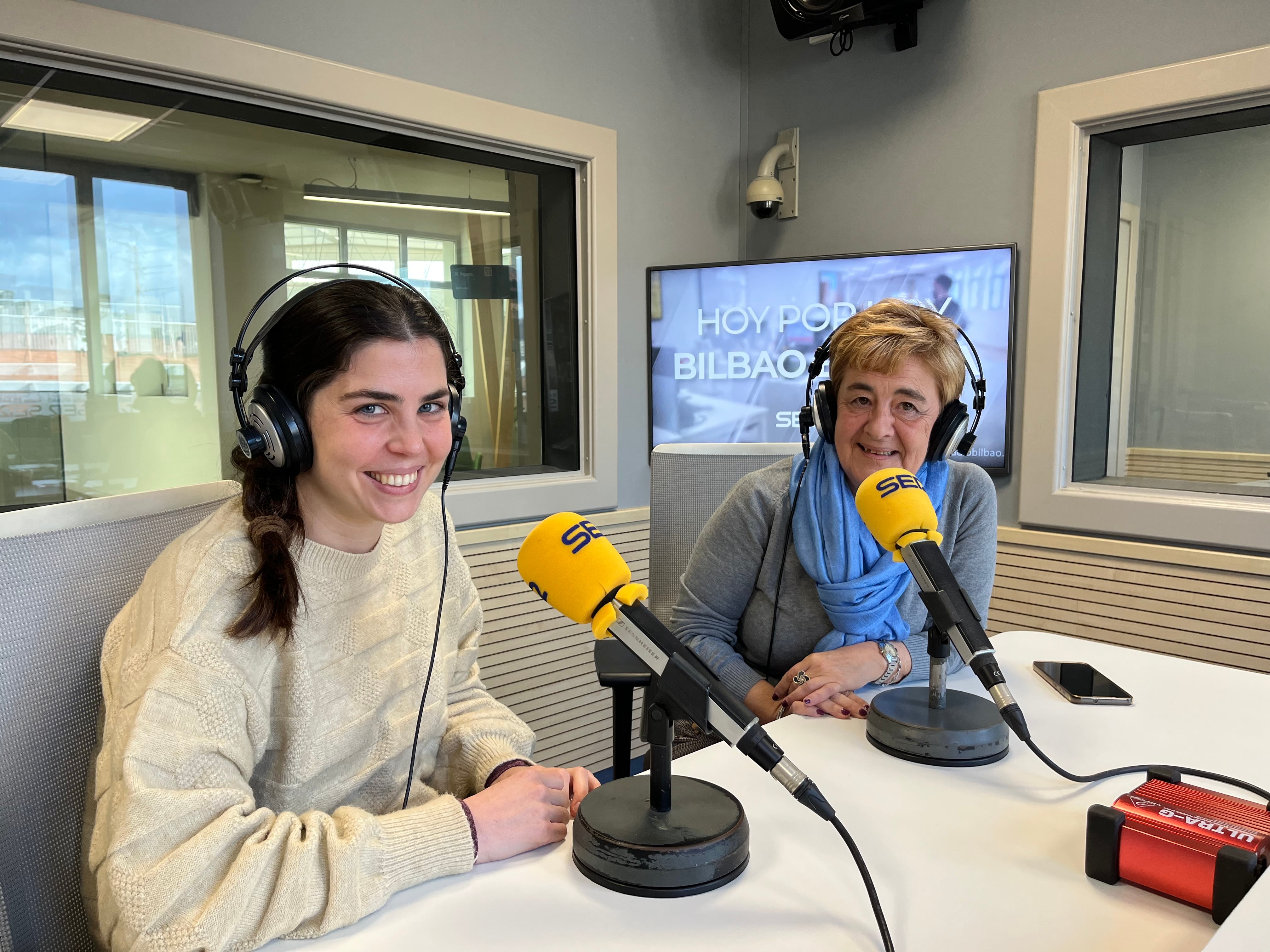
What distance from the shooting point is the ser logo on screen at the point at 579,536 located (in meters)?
0.81

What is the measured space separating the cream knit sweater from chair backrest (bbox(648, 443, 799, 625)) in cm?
74

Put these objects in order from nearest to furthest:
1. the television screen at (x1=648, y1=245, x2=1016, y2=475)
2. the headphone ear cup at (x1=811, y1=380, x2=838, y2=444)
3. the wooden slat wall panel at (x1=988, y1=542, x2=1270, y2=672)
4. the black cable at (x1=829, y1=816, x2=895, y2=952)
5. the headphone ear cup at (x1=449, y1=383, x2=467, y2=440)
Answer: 1. the black cable at (x1=829, y1=816, x2=895, y2=952)
2. the headphone ear cup at (x1=449, y1=383, x2=467, y2=440)
3. the headphone ear cup at (x1=811, y1=380, x2=838, y2=444)
4. the wooden slat wall panel at (x1=988, y1=542, x2=1270, y2=672)
5. the television screen at (x1=648, y1=245, x2=1016, y2=475)

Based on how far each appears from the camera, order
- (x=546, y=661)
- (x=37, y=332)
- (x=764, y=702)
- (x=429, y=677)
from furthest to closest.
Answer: (x=546, y=661) < (x=37, y=332) < (x=764, y=702) < (x=429, y=677)

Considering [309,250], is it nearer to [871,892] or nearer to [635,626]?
[635,626]

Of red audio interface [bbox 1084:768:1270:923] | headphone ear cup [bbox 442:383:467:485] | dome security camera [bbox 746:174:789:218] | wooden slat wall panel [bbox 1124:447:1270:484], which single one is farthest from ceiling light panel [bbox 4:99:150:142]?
wooden slat wall panel [bbox 1124:447:1270:484]

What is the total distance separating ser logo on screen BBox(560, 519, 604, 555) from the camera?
0.81 m

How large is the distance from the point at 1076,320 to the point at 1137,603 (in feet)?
2.71

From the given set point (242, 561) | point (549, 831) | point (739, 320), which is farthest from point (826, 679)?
point (739, 320)

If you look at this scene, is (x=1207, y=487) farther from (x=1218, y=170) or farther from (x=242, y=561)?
(x=242, y=561)

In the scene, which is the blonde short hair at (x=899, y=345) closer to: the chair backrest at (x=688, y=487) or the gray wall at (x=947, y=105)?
the chair backrest at (x=688, y=487)

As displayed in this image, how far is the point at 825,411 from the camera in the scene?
1.57 metres

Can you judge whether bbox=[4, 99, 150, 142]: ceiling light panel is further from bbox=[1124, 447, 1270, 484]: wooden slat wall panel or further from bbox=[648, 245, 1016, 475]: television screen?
bbox=[1124, 447, 1270, 484]: wooden slat wall panel

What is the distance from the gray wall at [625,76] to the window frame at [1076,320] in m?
1.15

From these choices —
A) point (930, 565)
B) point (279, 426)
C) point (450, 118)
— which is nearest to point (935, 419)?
point (930, 565)
